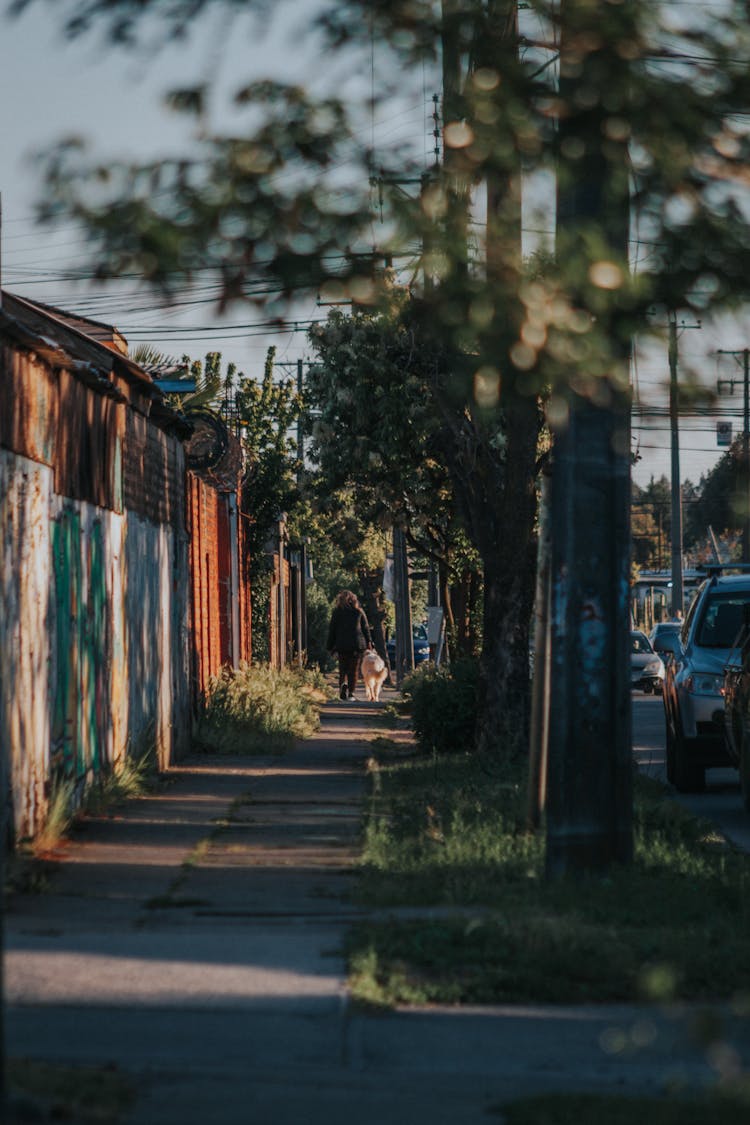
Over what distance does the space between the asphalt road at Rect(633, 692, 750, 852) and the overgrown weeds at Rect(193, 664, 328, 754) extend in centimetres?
409

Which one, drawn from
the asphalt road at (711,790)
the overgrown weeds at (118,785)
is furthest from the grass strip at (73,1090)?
the asphalt road at (711,790)

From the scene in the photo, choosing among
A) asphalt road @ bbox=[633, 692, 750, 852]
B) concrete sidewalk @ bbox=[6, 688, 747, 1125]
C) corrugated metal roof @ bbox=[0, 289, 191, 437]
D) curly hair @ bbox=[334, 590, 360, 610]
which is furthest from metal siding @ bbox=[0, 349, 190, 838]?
A: curly hair @ bbox=[334, 590, 360, 610]

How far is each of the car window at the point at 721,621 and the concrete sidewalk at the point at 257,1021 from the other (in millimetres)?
7522

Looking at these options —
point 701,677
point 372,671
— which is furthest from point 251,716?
point 372,671

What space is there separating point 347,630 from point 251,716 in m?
10.3

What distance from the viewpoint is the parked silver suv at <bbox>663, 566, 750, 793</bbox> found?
50.5ft

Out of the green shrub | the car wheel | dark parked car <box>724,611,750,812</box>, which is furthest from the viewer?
the green shrub

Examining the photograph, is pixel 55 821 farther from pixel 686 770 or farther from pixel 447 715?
pixel 447 715

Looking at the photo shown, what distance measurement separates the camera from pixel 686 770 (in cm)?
1575

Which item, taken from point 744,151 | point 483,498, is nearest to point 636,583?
point 483,498

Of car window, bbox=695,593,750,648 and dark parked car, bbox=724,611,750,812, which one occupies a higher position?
car window, bbox=695,593,750,648

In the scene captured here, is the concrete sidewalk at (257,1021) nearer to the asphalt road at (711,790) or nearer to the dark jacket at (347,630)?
the asphalt road at (711,790)

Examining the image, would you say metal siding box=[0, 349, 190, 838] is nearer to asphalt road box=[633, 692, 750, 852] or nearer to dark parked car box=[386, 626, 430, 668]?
asphalt road box=[633, 692, 750, 852]

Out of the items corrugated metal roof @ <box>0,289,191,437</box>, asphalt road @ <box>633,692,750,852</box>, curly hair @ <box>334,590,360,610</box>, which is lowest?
asphalt road @ <box>633,692,750,852</box>
